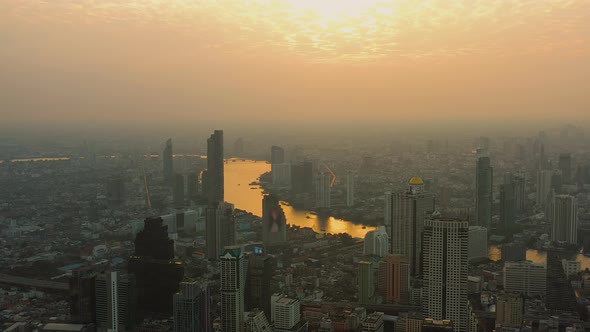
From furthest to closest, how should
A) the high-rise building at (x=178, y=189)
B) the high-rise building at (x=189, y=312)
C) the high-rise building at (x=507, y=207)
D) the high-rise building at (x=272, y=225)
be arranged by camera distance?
the high-rise building at (x=507, y=207), the high-rise building at (x=178, y=189), the high-rise building at (x=272, y=225), the high-rise building at (x=189, y=312)

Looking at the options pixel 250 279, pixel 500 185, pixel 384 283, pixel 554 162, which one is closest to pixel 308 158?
pixel 500 185

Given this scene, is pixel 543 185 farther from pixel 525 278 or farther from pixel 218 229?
pixel 218 229

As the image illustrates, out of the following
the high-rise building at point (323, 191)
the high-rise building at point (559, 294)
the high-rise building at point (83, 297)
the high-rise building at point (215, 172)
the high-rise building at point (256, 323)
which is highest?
the high-rise building at point (215, 172)

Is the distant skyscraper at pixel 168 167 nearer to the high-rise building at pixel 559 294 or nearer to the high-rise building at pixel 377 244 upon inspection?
the high-rise building at pixel 377 244

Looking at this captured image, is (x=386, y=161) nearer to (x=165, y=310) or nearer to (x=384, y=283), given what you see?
(x=384, y=283)

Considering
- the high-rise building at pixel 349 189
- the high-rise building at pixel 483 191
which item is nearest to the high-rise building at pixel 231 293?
the high-rise building at pixel 483 191

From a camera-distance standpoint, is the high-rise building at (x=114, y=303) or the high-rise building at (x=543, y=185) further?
the high-rise building at (x=543, y=185)

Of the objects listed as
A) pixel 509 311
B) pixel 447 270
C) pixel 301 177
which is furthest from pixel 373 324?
pixel 301 177
